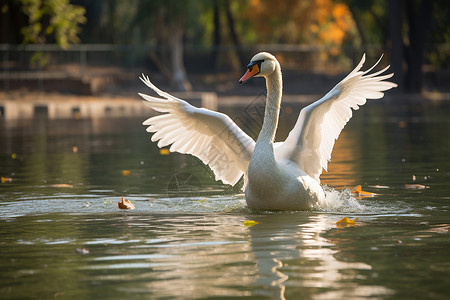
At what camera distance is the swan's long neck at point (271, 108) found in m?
8.47

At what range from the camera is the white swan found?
826 cm

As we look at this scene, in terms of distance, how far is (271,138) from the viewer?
27.8 ft

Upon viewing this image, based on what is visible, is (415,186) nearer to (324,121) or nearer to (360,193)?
(360,193)

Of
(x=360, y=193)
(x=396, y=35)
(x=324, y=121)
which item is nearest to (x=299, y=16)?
(x=396, y=35)

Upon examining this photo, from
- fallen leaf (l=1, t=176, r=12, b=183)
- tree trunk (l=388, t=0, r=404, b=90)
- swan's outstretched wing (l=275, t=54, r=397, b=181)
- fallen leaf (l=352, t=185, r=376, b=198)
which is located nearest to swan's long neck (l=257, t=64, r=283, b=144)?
swan's outstretched wing (l=275, t=54, r=397, b=181)

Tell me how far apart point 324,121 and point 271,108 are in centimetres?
61

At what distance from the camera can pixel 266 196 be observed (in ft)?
27.1

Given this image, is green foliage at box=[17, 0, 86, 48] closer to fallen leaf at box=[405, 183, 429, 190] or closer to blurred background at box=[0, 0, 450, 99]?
blurred background at box=[0, 0, 450, 99]

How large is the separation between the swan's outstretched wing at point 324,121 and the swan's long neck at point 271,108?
25cm

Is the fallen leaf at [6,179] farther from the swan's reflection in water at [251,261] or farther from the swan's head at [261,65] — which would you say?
the swan's head at [261,65]

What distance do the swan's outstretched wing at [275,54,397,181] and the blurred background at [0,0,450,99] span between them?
24812mm

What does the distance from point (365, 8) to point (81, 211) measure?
36.7m

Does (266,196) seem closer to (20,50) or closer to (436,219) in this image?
(436,219)

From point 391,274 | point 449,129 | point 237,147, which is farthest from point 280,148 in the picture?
point 449,129
